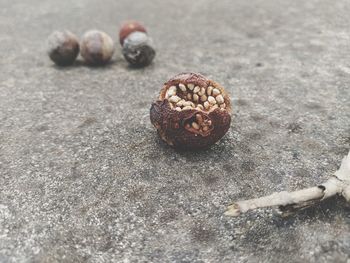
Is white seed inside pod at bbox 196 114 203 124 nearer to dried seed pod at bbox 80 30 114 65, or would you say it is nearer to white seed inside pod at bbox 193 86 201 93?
white seed inside pod at bbox 193 86 201 93

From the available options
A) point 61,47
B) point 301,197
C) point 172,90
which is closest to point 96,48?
point 61,47

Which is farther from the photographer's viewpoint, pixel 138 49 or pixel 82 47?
pixel 82 47

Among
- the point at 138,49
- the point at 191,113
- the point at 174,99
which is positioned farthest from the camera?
the point at 138,49

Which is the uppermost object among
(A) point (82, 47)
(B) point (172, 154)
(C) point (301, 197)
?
(C) point (301, 197)

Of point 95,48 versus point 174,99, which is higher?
point 174,99

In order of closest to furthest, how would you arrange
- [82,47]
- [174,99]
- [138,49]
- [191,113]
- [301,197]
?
[301,197], [191,113], [174,99], [138,49], [82,47]

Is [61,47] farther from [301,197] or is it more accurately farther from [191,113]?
[301,197]
